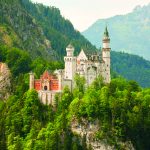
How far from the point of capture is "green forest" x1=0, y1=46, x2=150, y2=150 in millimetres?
139500

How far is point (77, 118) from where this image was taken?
14238 cm

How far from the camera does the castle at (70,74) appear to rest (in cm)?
14912

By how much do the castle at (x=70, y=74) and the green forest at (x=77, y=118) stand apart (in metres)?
2.03

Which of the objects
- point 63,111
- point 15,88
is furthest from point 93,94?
point 15,88

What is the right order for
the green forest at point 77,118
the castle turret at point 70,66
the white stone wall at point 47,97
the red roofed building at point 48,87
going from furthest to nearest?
the castle turret at point 70,66
the red roofed building at point 48,87
the white stone wall at point 47,97
the green forest at point 77,118

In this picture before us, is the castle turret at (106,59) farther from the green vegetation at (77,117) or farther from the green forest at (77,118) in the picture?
the green vegetation at (77,117)

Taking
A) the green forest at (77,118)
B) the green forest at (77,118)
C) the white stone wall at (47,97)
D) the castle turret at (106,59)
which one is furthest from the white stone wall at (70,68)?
the castle turret at (106,59)

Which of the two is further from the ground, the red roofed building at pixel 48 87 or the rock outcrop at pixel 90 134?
the red roofed building at pixel 48 87

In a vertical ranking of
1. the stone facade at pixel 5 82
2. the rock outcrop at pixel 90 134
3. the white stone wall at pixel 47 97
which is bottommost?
the rock outcrop at pixel 90 134

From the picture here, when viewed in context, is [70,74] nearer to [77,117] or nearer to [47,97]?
[47,97]

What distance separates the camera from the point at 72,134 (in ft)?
461

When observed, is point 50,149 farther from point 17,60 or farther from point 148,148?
point 17,60

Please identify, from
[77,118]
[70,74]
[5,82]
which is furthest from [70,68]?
[5,82]

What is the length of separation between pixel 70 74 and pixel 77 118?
1423 cm
